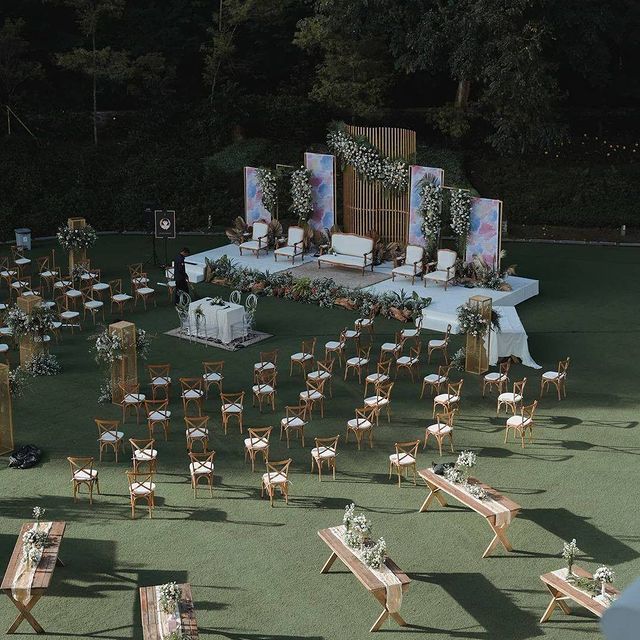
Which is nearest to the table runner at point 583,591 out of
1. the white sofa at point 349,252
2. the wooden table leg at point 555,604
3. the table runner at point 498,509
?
the wooden table leg at point 555,604

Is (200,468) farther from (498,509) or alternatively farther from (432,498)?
(498,509)

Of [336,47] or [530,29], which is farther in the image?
[336,47]

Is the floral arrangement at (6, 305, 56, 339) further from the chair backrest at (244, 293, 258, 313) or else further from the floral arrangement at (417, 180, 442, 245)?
the floral arrangement at (417, 180, 442, 245)

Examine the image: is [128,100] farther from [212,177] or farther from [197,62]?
[212,177]

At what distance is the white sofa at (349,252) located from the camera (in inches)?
1062

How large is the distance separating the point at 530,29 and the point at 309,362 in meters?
14.6

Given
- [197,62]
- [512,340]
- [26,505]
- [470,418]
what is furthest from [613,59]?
[26,505]

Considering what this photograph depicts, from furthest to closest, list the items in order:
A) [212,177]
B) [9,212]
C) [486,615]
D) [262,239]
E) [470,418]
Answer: [212,177] < [9,212] < [262,239] < [470,418] < [486,615]

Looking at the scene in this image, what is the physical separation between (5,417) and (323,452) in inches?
208

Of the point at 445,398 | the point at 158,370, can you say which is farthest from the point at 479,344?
the point at 158,370

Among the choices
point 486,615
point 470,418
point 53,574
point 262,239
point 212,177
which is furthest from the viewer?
point 212,177

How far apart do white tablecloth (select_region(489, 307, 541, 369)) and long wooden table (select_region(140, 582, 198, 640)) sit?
1044cm

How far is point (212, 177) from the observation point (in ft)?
112

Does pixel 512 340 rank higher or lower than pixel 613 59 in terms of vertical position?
lower
